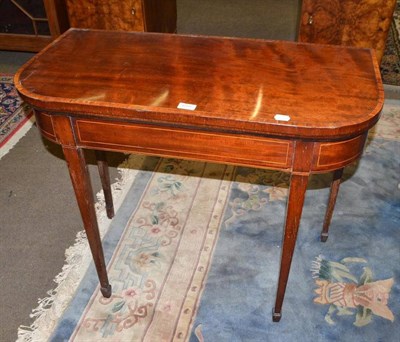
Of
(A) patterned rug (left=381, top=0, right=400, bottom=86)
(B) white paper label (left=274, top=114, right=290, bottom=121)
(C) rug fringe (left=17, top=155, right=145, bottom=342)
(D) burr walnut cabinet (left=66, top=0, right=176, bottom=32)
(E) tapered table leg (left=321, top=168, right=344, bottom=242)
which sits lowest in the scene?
(A) patterned rug (left=381, top=0, right=400, bottom=86)

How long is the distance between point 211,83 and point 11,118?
2.09m

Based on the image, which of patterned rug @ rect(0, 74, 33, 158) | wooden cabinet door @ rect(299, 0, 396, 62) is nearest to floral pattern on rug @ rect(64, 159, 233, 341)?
patterned rug @ rect(0, 74, 33, 158)

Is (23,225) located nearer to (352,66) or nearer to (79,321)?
(79,321)

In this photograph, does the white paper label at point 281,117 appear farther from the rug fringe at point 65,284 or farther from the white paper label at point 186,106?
the rug fringe at point 65,284

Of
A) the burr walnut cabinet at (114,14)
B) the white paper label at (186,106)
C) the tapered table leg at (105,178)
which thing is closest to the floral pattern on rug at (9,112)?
the burr walnut cabinet at (114,14)

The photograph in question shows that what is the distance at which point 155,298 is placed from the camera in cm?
188

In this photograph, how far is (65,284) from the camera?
6.38ft

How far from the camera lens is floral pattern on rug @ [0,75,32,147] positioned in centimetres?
297

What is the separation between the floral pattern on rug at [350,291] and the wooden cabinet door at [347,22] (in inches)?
65.4

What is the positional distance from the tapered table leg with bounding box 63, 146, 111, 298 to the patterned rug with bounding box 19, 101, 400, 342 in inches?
8.2

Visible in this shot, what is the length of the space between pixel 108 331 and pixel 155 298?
231 millimetres

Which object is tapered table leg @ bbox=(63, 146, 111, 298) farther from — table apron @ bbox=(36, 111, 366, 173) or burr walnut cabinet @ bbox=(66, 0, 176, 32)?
burr walnut cabinet @ bbox=(66, 0, 176, 32)

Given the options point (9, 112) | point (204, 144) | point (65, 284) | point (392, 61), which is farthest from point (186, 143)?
point (392, 61)

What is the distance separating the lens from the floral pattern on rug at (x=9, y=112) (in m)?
2.97
